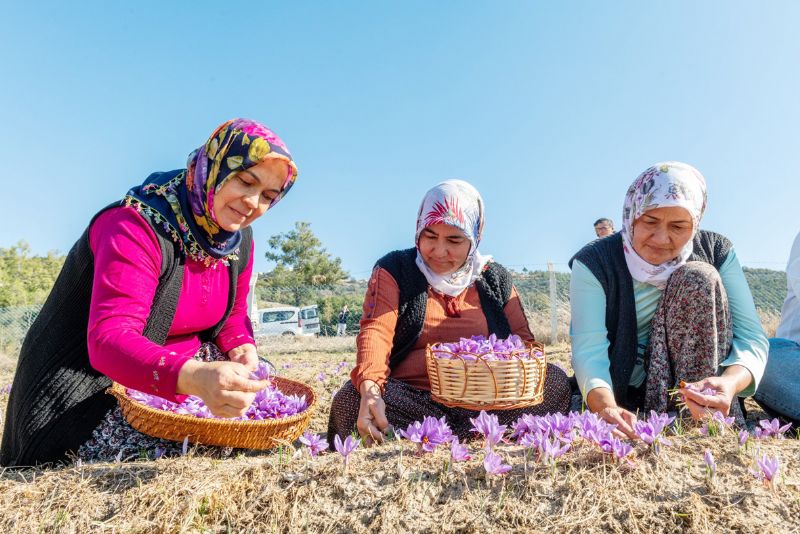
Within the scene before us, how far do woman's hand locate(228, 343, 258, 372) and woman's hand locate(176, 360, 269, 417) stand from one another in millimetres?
995

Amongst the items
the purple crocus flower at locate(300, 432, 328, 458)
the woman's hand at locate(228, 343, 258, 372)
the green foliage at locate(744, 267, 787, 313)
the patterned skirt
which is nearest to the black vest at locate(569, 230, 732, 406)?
the patterned skirt

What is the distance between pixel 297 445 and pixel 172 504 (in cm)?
105

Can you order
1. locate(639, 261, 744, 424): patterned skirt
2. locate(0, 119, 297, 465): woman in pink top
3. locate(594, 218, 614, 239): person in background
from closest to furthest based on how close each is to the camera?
1. locate(0, 119, 297, 465): woman in pink top
2. locate(639, 261, 744, 424): patterned skirt
3. locate(594, 218, 614, 239): person in background

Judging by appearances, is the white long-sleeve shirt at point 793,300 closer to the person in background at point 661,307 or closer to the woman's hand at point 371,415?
the person in background at point 661,307

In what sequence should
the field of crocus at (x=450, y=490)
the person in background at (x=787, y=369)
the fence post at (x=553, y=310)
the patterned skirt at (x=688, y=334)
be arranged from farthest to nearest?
the fence post at (x=553, y=310), the person in background at (x=787, y=369), the patterned skirt at (x=688, y=334), the field of crocus at (x=450, y=490)

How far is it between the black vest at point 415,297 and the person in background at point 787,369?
4.67 feet

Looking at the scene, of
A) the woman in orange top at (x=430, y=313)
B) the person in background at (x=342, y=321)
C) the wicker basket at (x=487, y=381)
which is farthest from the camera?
the person in background at (x=342, y=321)

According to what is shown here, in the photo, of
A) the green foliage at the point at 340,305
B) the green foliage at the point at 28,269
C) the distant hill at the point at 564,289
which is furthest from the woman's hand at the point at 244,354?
the green foliage at the point at 28,269

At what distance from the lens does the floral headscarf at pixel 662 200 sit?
254 centimetres

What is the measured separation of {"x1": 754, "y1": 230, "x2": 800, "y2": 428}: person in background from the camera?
2.79m

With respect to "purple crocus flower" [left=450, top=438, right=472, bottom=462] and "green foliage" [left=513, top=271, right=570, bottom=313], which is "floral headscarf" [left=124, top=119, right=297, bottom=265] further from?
"green foliage" [left=513, top=271, right=570, bottom=313]

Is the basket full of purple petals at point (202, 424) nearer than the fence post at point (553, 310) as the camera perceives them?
Yes

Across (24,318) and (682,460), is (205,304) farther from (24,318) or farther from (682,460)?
(24,318)

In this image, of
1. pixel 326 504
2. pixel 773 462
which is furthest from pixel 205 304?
pixel 773 462
